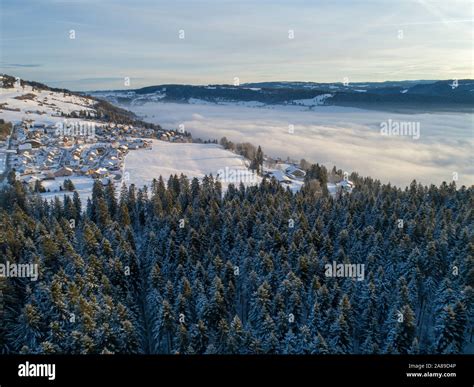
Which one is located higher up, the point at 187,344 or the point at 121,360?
the point at 121,360

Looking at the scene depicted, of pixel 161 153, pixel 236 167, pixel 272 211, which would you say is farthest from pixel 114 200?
pixel 161 153

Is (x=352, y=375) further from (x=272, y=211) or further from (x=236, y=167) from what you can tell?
(x=236, y=167)

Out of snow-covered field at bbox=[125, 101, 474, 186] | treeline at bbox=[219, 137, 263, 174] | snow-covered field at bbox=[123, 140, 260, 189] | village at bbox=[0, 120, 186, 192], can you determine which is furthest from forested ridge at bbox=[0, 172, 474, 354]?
treeline at bbox=[219, 137, 263, 174]

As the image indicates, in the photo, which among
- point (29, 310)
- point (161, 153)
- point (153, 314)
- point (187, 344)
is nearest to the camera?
point (29, 310)
